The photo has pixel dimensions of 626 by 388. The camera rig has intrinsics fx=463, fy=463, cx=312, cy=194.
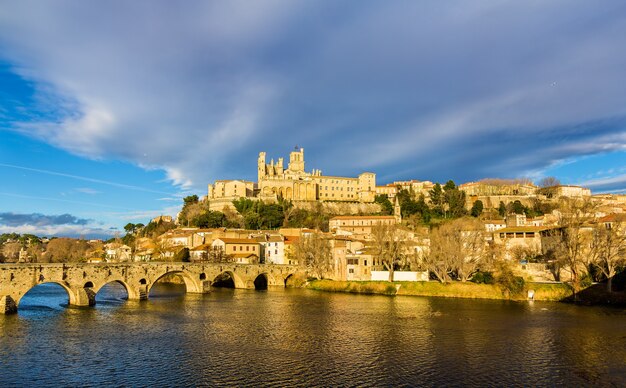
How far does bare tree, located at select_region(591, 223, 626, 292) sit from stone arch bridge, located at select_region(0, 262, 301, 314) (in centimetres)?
4035

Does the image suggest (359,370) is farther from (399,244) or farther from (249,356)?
(399,244)

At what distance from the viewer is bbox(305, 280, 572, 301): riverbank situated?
174ft

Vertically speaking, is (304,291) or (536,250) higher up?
(536,250)

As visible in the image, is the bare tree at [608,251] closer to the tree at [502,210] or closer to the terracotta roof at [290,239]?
the terracotta roof at [290,239]

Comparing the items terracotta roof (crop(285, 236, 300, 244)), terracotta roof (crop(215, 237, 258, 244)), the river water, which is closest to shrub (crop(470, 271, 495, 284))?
the river water

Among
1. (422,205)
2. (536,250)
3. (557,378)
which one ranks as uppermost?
(422,205)

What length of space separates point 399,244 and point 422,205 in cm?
5437

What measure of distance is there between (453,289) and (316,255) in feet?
72.8

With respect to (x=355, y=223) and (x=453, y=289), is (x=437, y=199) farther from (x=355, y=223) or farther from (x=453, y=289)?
(x=453, y=289)

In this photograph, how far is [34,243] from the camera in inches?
5650

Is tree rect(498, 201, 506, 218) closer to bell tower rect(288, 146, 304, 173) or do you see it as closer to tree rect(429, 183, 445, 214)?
tree rect(429, 183, 445, 214)

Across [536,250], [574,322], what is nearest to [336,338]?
[574,322]

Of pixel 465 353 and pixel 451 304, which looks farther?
pixel 451 304

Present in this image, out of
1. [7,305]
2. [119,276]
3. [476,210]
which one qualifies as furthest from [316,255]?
[476,210]
